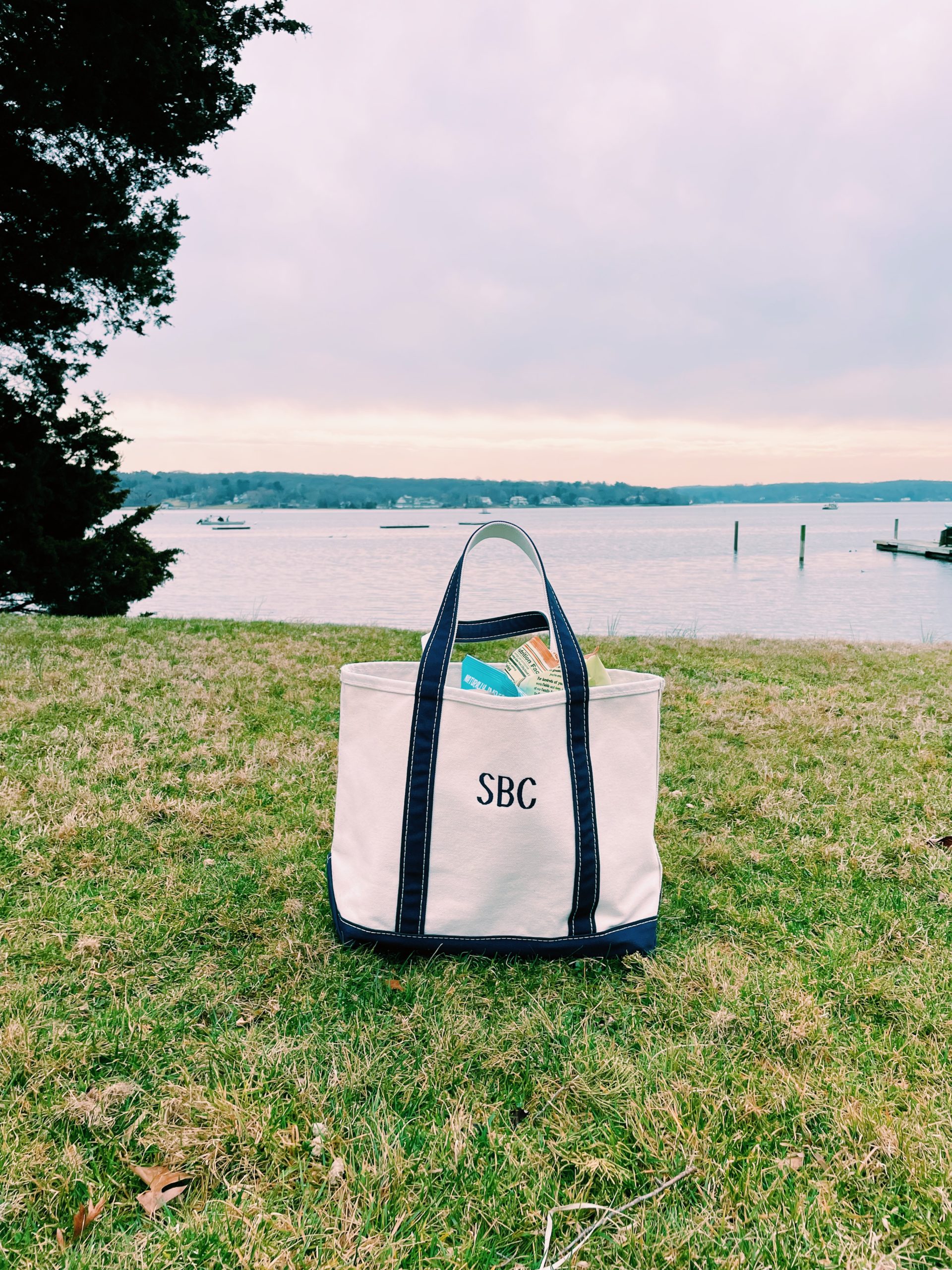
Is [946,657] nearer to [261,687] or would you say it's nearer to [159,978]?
[261,687]

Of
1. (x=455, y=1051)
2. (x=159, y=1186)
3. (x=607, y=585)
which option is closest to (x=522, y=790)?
(x=455, y=1051)

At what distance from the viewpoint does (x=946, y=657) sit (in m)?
8.29

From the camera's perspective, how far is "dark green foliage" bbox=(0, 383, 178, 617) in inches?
512

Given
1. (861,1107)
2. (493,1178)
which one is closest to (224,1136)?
(493,1178)

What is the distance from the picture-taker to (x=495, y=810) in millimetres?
2074

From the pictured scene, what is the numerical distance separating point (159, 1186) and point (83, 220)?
12.4 meters

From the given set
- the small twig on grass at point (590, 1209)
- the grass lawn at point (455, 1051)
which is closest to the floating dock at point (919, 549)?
the grass lawn at point (455, 1051)

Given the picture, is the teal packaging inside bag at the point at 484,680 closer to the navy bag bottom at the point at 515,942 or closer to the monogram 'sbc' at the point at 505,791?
the monogram 'sbc' at the point at 505,791

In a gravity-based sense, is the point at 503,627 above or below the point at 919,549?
below

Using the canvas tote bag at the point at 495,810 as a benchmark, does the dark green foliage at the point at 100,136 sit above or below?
above

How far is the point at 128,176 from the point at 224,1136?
13.4 meters

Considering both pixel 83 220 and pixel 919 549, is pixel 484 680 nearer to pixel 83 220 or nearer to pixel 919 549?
pixel 83 220

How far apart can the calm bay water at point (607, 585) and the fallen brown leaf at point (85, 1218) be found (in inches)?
533

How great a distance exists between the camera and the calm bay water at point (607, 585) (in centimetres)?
2173
